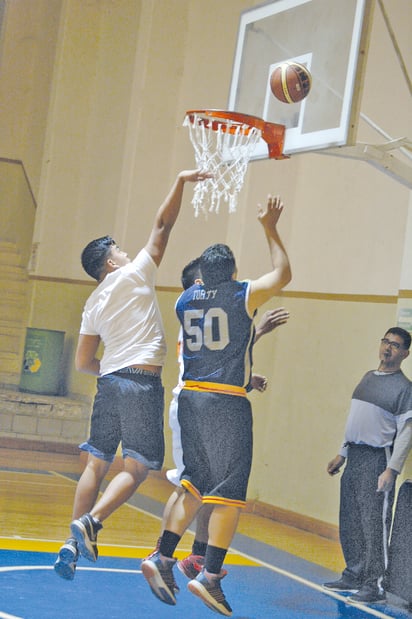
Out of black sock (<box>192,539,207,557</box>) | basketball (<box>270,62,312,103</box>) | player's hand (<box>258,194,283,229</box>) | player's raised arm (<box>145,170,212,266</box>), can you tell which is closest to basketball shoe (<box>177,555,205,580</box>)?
black sock (<box>192,539,207,557</box>)

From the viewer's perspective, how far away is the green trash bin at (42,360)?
1012cm

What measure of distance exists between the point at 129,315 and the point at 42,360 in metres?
5.25

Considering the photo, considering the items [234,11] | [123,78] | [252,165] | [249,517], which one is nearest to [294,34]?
[252,165]

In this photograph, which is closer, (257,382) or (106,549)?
(257,382)

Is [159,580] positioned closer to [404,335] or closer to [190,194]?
[404,335]

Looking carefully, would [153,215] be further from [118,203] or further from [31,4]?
[31,4]

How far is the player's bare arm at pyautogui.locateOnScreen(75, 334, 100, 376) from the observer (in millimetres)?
5121

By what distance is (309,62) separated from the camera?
568 cm

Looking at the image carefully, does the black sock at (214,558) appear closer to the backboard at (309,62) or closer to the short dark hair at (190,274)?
the short dark hair at (190,274)

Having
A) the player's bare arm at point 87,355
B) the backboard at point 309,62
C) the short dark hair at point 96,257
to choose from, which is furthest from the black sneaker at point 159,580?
the backboard at point 309,62

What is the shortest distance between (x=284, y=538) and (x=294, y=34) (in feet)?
11.9

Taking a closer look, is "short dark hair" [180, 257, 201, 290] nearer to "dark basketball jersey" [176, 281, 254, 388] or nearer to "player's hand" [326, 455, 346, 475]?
"dark basketball jersey" [176, 281, 254, 388]

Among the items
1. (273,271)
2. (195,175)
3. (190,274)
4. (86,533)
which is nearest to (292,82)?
(195,175)

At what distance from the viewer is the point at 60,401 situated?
9.87 meters
